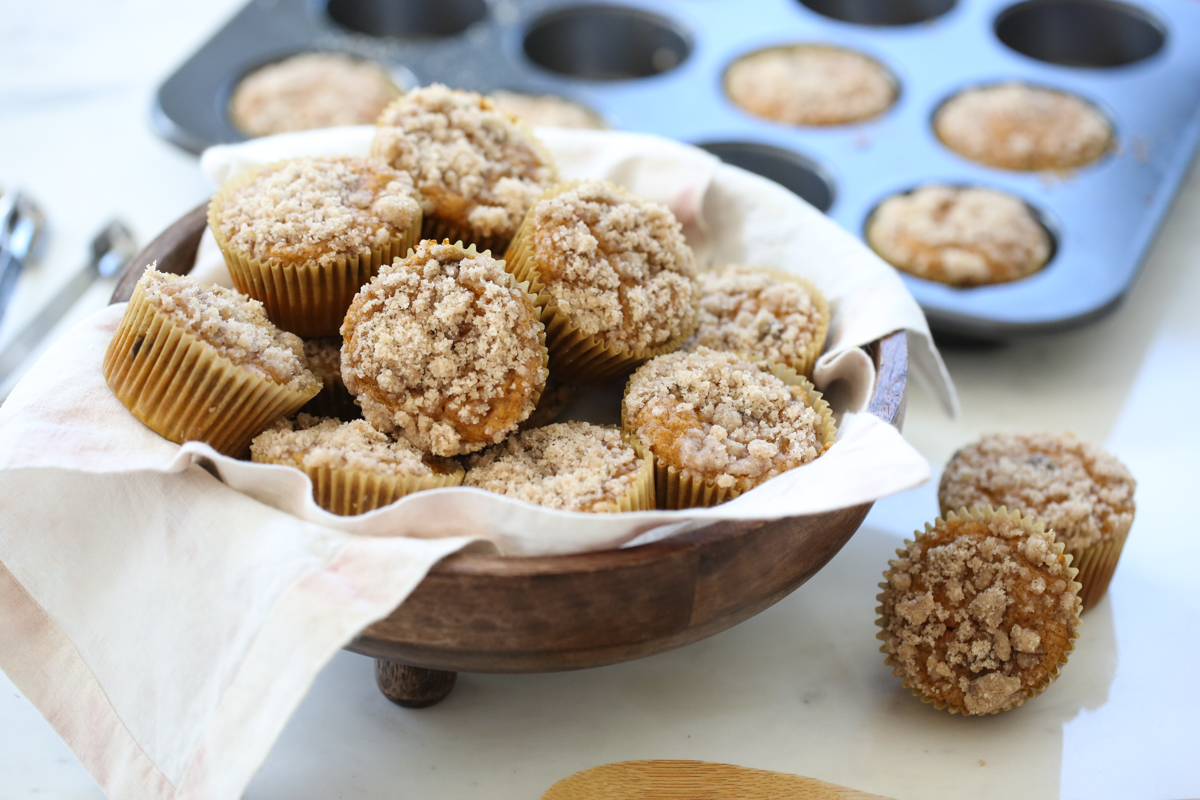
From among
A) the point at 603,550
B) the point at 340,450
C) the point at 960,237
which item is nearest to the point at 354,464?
the point at 340,450

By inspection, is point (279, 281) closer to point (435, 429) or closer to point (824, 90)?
point (435, 429)

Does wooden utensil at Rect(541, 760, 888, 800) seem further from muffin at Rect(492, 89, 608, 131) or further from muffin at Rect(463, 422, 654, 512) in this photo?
muffin at Rect(492, 89, 608, 131)

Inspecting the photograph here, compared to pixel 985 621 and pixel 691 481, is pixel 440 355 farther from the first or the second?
pixel 985 621

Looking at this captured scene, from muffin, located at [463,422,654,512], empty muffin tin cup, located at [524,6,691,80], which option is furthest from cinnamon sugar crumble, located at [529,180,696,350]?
empty muffin tin cup, located at [524,6,691,80]

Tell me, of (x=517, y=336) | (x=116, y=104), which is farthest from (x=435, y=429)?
(x=116, y=104)

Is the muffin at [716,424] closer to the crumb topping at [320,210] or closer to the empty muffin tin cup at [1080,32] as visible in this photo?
the crumb topping at [320,210]

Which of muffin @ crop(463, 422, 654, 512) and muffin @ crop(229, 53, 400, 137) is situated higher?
muffin @ crop(463, 422, 654, 512)
